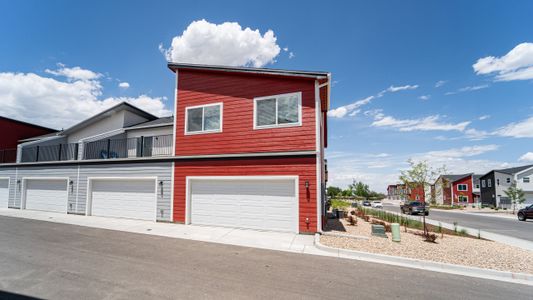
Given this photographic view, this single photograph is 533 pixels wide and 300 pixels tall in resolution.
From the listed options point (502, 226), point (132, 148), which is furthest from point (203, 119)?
point (502, 226)

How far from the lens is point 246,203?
444 inches

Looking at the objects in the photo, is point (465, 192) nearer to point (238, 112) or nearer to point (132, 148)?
point (238, 112)

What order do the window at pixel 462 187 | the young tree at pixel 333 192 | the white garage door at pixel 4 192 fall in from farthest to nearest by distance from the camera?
the young tree at pixel 333 192
the window at pixel 462 187
the white garage door at pixel 4 192

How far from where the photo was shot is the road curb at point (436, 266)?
6105 mm

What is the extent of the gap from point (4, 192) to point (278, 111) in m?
21.3

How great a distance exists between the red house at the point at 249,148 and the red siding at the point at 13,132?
18939 millimetres

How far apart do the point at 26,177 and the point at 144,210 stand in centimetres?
1082

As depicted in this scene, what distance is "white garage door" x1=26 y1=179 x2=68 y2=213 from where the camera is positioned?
51.5 feet

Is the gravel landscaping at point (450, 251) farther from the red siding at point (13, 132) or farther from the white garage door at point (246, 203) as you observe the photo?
the red siding at point (13, 132)

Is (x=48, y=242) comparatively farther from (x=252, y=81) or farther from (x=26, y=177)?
(x=26, y=177)

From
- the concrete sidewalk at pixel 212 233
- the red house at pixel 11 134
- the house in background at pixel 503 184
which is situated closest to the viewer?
the concrete sidewalk at pixel 212 233

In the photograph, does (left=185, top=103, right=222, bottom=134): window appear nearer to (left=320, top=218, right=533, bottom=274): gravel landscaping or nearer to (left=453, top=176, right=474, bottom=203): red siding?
(left=320, top=218, right=533, bottom=274): gravel landscaping

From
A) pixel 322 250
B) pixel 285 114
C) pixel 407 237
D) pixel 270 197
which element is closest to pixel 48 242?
pixel 270 197

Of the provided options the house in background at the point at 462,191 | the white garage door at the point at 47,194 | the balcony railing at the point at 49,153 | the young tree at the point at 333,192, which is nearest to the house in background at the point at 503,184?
the house in background at the point at 462,191
